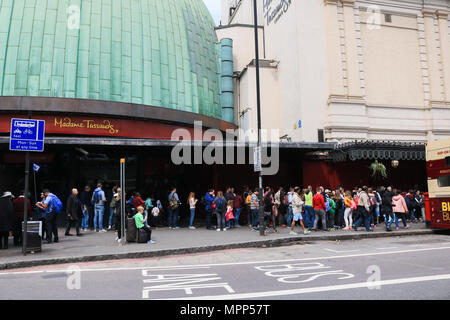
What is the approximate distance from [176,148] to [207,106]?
274 inches

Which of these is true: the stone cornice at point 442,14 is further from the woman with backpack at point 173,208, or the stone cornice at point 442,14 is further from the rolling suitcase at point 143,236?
the rolling suitcase at point 143,236

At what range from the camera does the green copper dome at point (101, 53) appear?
18812mm

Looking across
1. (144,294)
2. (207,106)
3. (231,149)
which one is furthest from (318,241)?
(207,106)

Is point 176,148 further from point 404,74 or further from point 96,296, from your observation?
point 404,74

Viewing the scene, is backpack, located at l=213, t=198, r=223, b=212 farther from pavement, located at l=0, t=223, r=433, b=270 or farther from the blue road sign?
the blue road sign

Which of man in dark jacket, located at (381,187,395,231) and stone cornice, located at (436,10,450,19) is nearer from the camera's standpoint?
man in dark jacket, located at (381,187,395,231)

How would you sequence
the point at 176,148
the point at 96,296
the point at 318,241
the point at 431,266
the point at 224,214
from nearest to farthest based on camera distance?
the point at 96,296
the point at 431,266
the point at 318,241
the point at 224,214
the point at 176,148

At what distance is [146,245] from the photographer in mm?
11453

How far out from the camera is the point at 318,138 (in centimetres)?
2219

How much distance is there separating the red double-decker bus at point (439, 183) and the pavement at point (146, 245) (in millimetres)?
792

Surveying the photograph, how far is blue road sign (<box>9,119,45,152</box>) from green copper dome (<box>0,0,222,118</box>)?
9133 mm

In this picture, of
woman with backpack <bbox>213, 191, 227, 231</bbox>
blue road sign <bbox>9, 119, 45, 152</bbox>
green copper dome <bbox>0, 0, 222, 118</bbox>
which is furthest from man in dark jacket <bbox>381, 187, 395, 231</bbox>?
blue road sign <bbox>9, 119, 45, 152</bbox>

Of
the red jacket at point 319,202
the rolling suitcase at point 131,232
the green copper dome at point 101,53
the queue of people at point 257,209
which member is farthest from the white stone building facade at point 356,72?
the rolling suitcase at point 131,232

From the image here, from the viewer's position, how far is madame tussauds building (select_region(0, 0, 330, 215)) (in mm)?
17672
